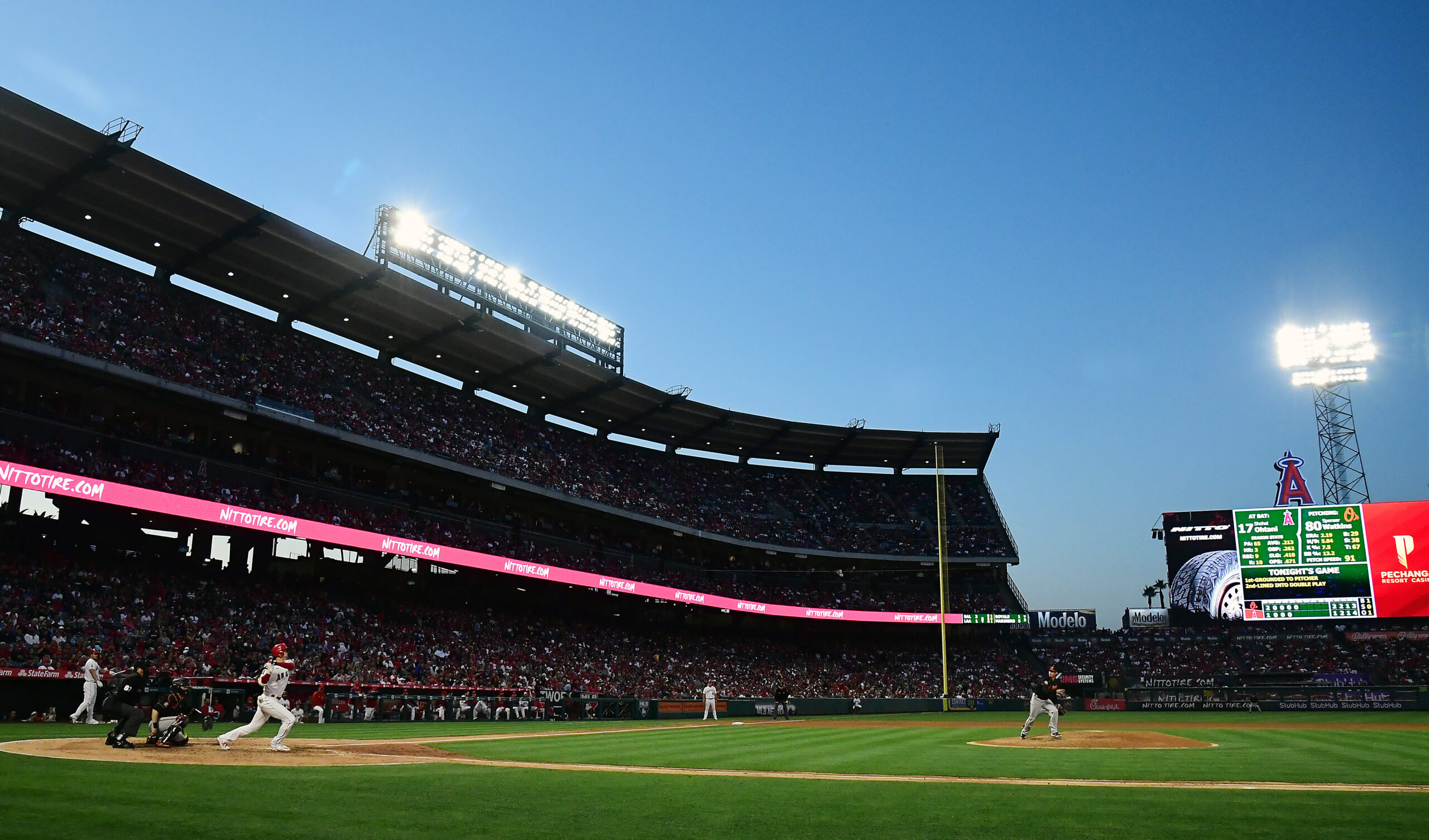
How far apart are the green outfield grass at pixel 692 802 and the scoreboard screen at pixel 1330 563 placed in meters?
38.9

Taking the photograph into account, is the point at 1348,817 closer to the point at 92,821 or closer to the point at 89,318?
the point at 92,821

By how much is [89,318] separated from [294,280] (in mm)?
7638

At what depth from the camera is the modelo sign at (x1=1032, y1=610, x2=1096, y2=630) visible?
202 feet

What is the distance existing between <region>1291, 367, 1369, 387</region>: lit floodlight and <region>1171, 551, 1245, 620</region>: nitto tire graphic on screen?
13574 mm

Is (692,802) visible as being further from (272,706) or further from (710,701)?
(710,701)

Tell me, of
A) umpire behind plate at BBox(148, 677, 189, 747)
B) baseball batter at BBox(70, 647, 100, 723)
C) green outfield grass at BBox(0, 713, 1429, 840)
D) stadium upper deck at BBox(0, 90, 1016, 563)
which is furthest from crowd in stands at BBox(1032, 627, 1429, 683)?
umpire behind plate at BBox(148, 677, 189, 747)

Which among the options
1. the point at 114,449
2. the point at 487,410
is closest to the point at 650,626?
the point at 487,410

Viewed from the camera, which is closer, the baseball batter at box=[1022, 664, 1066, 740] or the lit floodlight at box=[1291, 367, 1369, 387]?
the baseball batter at box=[1022, 664, 1066, 740]

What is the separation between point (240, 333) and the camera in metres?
37.6

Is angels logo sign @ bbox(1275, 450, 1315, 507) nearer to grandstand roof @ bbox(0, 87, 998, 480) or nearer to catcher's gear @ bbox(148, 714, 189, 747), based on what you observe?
grandstand roof @ bbox(0, 87, 998, 480)

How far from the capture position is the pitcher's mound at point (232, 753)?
1142cm

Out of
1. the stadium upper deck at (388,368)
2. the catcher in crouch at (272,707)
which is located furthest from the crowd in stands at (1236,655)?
the catcher in crouch at (272,707)

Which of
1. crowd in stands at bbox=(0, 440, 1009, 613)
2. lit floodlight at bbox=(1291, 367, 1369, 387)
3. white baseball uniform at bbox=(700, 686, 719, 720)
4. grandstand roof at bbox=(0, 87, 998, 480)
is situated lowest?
white baseball uniform at bbox=(700, 686, 719, 720)

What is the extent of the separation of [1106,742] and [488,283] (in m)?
33.5
